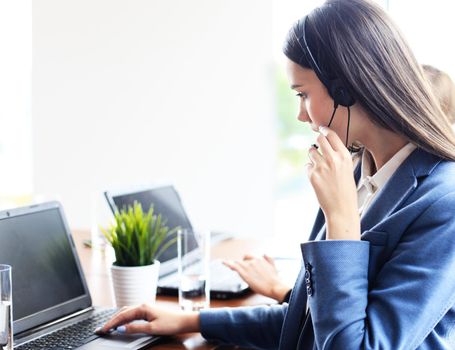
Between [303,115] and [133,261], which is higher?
[303,115]

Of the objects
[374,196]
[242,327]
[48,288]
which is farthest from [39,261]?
[374,196]

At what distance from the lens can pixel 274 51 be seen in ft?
12.9

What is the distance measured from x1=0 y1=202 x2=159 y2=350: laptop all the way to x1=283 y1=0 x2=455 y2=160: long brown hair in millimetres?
620

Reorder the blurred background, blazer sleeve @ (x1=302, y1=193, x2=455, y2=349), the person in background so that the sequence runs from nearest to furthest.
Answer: blazer sleeve @ (x1=302, y1=193, x2=455, y2=349), the person in background, the blurred background

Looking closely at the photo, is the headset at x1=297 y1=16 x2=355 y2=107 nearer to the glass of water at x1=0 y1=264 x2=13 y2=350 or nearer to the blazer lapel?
the blazer lapel

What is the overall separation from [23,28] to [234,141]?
170 cm

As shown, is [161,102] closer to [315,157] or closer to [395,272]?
[315,157]

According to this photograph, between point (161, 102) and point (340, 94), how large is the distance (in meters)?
2.99

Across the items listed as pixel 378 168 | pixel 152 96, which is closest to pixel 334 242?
pixel 378 168

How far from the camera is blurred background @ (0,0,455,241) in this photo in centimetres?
393

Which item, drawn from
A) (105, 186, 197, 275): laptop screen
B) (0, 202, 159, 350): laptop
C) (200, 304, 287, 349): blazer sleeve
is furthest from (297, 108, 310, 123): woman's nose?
(105, 186, 197, 275): laptop screen

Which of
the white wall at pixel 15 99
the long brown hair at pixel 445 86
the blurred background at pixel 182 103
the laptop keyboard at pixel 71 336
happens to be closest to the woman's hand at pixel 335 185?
the laptop keyboard at pixel 71 336

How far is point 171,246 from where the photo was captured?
6.75 ft

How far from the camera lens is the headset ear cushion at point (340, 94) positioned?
1.21 meters
